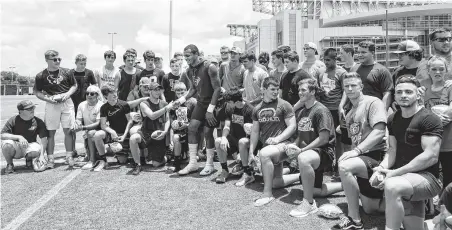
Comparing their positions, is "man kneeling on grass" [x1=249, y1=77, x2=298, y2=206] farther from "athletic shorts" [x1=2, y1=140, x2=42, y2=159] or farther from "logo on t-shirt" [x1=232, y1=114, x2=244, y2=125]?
"athletic shorts" [x1=2, y1=140, x2=42, y2=159]

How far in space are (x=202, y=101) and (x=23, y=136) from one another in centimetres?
389

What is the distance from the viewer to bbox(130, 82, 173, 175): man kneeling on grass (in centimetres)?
744

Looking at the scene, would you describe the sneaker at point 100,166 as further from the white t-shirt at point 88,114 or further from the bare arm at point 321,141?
the bare arm at point 321,141

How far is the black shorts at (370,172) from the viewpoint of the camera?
174 inches

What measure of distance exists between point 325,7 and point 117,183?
3612 inches

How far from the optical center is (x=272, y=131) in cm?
584

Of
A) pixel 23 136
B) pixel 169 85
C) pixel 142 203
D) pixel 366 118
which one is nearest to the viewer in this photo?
pixel 366 118

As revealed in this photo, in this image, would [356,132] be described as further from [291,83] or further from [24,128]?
[24,128]

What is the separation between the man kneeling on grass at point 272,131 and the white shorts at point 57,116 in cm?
449

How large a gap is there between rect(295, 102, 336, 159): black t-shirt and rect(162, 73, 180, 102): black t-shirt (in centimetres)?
382

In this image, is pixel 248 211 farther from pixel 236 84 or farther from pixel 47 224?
pixel 236 84

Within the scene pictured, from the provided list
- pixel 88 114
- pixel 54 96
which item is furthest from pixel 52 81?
pixel 88 114

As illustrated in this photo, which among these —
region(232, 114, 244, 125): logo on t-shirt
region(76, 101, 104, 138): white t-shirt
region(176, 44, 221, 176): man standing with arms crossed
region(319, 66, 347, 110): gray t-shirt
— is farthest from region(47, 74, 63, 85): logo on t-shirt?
region(319, 66, 347, 110): gray t-shirt

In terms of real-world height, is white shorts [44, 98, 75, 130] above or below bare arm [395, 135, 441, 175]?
above
